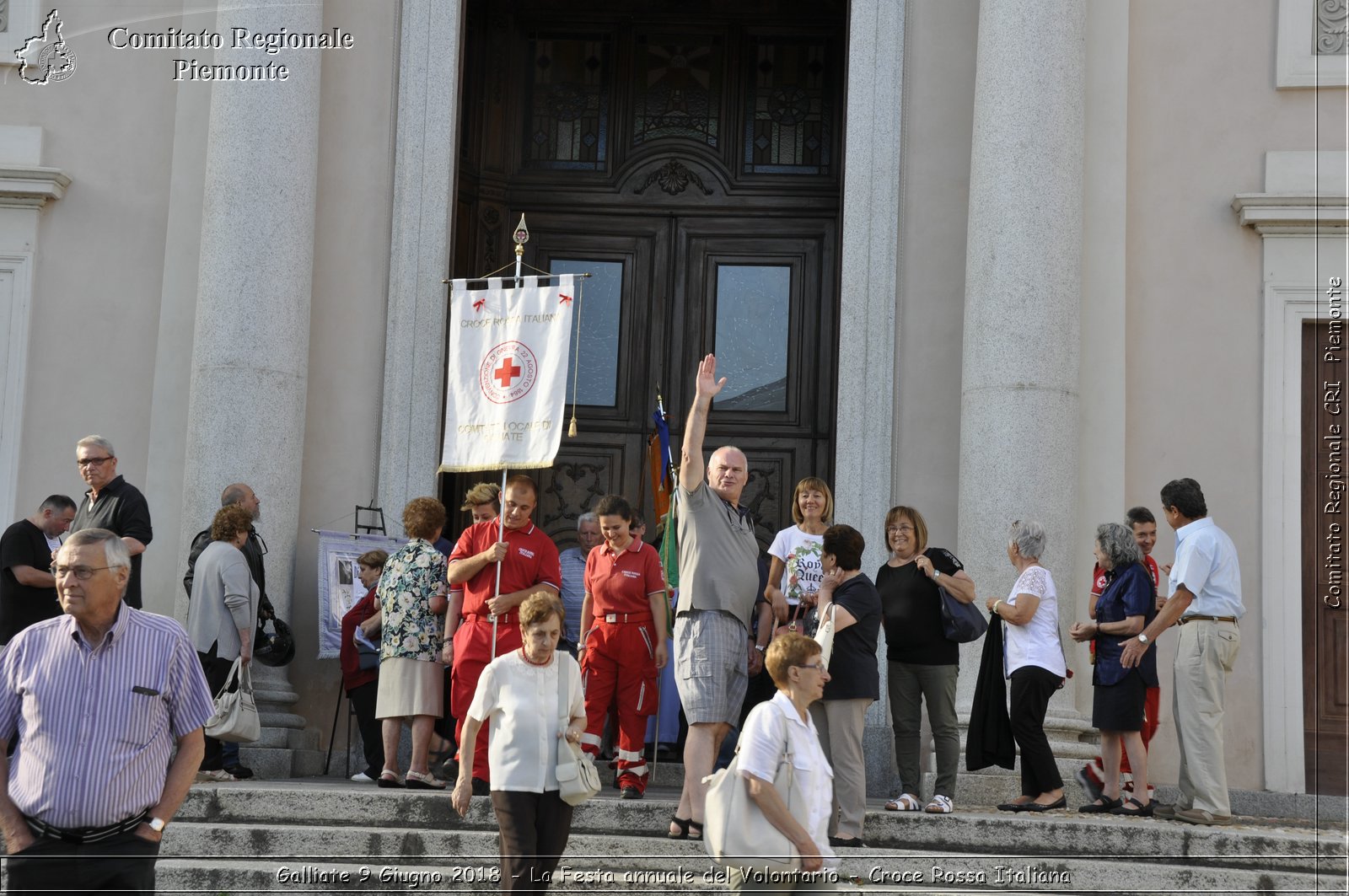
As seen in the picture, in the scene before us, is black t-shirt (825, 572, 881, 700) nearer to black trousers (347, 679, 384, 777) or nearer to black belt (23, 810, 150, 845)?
black trousers (347, 679, 384, 777)

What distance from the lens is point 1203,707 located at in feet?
28.1

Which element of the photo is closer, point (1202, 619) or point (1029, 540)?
point (1202, 619)

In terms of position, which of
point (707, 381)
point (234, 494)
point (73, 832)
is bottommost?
point (73, 832)

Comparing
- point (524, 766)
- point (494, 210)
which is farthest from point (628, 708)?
point (494, 210)

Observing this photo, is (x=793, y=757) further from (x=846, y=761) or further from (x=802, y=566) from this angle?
(x=802, y=566)

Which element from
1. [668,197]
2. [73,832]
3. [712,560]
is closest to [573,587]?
[712,560]

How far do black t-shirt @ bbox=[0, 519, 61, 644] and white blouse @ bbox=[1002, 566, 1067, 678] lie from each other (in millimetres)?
5094

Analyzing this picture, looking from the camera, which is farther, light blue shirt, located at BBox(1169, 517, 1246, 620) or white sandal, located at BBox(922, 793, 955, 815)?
light blue shirt, located at BBox(1169, 517, 1246, 620)

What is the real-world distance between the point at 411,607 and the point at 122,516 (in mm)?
1603

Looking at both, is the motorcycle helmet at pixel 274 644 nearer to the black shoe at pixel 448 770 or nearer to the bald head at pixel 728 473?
the black shoe at pixel 448 770

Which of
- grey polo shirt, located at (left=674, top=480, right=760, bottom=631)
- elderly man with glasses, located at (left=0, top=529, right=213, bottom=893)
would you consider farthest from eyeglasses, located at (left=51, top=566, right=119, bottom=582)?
grey polo shirt, located at (left=674, top=480, right=760, bottom=631)

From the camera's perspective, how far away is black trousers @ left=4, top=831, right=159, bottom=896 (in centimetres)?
507

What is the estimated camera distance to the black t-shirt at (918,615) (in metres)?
8.59

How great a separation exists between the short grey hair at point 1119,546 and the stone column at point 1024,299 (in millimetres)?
1264
